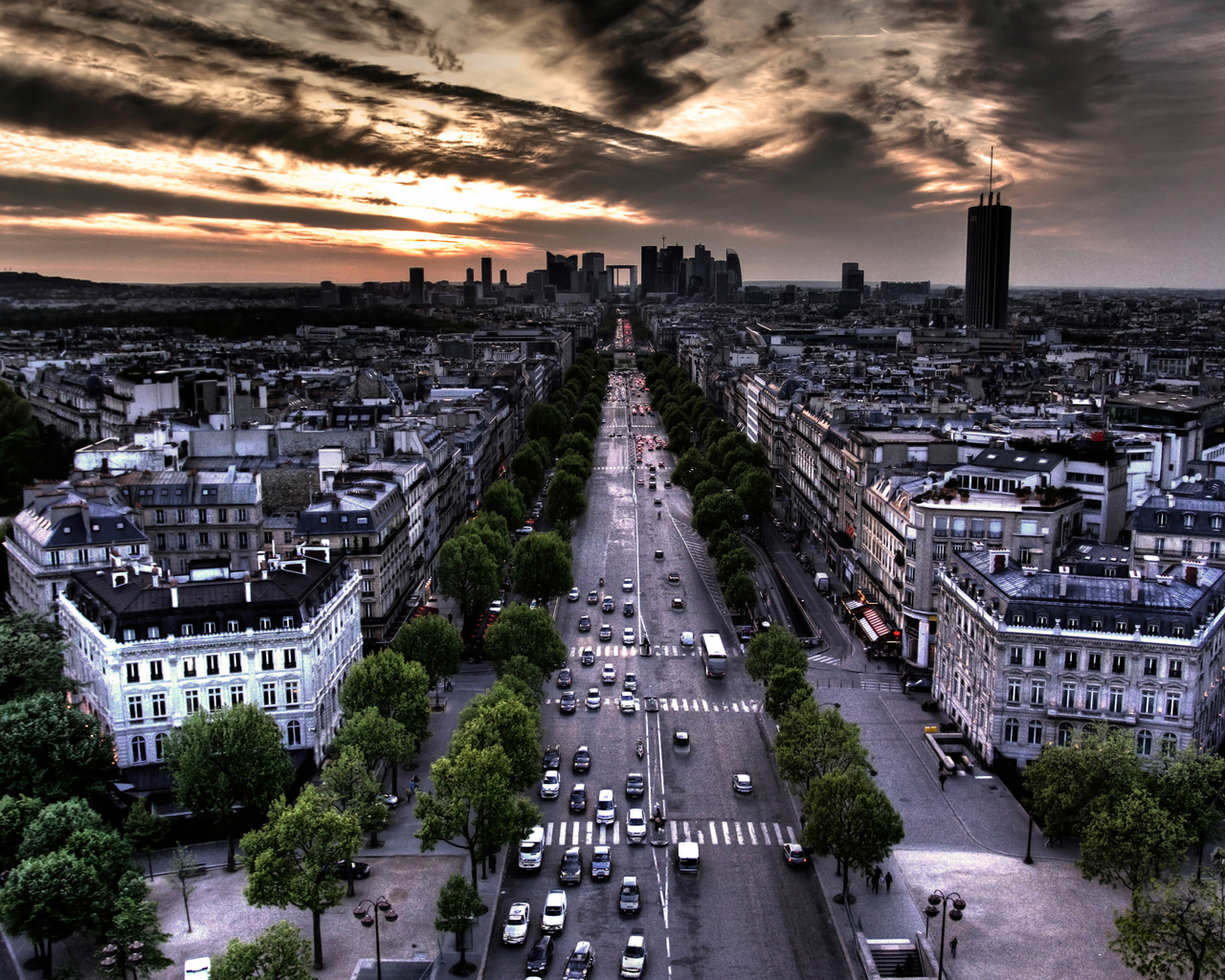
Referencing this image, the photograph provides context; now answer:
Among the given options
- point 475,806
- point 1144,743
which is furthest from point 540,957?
point 1144,743

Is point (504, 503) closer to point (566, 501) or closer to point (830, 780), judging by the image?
point (566, 501)

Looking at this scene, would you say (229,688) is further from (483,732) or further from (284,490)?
(284,490)

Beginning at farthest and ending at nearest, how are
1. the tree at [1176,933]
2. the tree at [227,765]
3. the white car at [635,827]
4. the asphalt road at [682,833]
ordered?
the white car at [635,827], the tree at [227,765], the asphalt road at [682,833], the tree at [1176,933]

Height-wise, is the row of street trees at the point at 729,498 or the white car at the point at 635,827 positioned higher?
the row of street trees at the point at 729,498

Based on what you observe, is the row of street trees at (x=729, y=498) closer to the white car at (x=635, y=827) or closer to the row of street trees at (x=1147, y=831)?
the white car at (x=635, y=827)

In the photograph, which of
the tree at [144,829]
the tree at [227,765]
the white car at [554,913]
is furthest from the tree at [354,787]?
the white car at [554,913]
